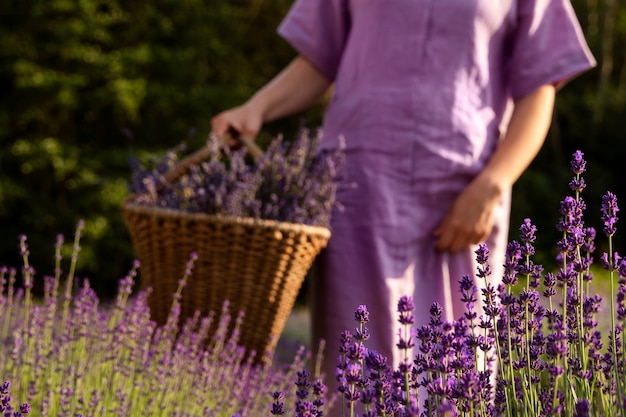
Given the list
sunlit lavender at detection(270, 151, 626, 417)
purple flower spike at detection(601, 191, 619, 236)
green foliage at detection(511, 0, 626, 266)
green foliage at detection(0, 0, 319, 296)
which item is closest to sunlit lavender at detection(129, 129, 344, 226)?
sunlit lavender at detection(270, 151, 626, 417)

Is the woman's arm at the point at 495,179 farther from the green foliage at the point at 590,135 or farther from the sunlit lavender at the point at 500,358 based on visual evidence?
the green foliage at the point at 590,135

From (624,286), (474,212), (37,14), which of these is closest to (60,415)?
(624,286)

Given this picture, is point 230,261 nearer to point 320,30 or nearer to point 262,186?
point 262,186

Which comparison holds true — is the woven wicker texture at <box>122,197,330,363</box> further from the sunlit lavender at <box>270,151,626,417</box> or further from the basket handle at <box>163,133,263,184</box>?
the sunlit lavender at <box>270,151,626,417</box>

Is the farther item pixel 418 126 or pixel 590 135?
pixel 590 135

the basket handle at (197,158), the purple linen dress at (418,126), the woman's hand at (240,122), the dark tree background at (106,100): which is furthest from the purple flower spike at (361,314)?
the dark tree background at (106,100)

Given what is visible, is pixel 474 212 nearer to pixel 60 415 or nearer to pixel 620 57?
pixel 60 415

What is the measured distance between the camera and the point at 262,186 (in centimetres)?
291

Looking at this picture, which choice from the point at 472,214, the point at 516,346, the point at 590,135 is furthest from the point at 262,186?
the point at 590,135

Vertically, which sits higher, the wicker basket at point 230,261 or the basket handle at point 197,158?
the basket handle at point 197,158

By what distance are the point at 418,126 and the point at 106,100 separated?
752 centimetres

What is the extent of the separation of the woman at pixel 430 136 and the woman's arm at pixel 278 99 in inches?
8.6

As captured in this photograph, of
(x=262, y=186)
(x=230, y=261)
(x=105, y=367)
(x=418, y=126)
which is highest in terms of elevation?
(x=418, y=126)

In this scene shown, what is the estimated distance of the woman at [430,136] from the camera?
2.72 metres
